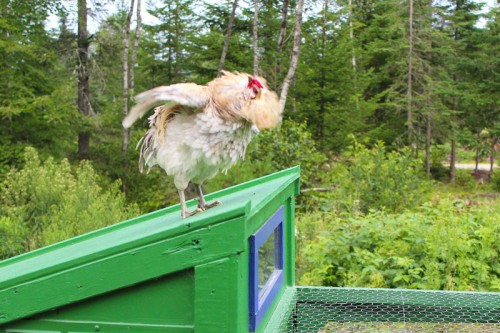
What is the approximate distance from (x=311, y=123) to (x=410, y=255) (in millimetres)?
8761

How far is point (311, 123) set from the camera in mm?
12875

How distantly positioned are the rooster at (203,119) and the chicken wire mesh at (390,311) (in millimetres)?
1086

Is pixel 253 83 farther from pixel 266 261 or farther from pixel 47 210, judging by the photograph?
pixel 47 210

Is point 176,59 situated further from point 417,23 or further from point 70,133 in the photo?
point 417,23

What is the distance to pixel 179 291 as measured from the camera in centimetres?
148

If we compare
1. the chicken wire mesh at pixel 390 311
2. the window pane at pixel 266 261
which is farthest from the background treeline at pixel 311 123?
the window pane at pixel 266 261

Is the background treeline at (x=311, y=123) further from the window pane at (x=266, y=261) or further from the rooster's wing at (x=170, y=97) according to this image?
the rooster's wing at (x=170, y=97)

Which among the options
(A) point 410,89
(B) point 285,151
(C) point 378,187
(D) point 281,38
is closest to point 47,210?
(B) point 285,151

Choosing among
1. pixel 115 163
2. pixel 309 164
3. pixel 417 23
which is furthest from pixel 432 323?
pixel 417 23

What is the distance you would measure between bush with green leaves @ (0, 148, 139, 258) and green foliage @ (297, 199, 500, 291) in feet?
9.15

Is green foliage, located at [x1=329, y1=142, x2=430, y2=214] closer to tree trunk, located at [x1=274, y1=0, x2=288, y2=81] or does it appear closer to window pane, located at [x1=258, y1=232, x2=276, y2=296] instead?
window pane, located at [x1=258, y1=232, x2=276, y2=296]

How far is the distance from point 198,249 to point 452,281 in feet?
10.7

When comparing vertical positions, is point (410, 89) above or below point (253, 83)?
above

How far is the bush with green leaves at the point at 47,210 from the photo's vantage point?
19.4 ft
